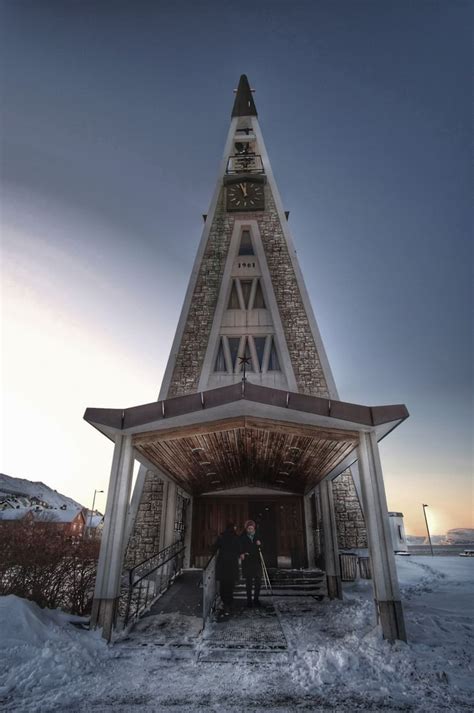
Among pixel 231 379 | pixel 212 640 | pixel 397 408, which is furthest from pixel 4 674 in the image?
pixel 231 379

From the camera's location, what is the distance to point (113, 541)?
19.9 ft

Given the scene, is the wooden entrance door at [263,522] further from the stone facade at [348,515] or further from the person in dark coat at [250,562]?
the person in dark coat at [250,562]

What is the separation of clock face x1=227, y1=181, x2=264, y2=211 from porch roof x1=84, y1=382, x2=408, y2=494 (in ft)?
48.3

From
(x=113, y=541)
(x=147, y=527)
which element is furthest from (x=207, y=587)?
(x=147, y=527)

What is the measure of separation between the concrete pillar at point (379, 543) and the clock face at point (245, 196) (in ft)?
52.0

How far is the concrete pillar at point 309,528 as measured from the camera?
12097 millimetres

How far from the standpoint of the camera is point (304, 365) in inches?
584

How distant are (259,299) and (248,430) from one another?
10666mm

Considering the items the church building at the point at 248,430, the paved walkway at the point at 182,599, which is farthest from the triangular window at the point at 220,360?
the paved walkway at the point at 182,599

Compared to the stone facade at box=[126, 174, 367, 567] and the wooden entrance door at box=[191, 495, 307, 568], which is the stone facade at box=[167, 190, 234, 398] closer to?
the stone facade at box=[126, 174, 367, 567]

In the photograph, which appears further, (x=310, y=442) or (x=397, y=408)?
(x=310, y=442)

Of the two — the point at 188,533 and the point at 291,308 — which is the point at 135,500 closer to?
the point at 188,533

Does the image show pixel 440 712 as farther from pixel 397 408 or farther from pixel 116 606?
pixel 116 606

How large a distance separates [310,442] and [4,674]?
556 cm
